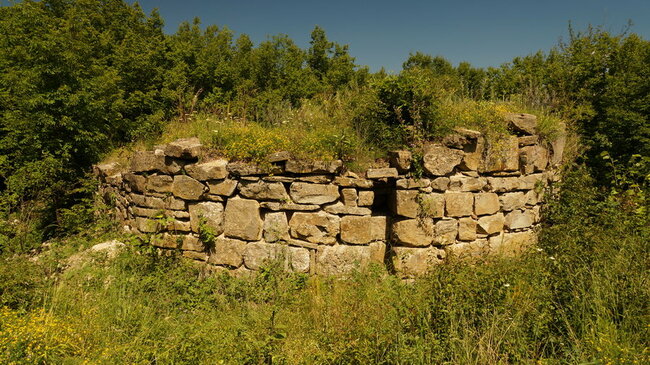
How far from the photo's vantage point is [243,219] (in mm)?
5051

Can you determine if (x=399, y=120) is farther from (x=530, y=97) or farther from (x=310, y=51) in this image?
(x=310, y=51)

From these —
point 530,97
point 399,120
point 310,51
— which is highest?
point 310,51

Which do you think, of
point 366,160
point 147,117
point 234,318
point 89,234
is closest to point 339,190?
point 366,160

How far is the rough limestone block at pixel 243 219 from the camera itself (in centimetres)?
502

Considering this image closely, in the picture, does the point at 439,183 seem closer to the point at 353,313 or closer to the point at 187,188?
the point at 353,313

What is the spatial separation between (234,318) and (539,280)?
11.0 feet

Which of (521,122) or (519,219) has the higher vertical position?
→ (521,122)

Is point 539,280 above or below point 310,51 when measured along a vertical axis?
below

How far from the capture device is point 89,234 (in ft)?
20.9

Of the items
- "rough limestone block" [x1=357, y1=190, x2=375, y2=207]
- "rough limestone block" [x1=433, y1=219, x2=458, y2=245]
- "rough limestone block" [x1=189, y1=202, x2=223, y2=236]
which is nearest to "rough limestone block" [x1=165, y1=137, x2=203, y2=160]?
"rough limestone block" [x1=189, y1=202, x2=223, y2=236]

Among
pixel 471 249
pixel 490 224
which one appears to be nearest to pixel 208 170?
pixel 471 249

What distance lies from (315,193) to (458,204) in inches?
81.0

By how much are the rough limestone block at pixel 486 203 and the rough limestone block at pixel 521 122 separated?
3.95 feet

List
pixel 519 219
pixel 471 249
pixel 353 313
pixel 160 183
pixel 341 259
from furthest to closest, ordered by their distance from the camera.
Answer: pixel 519 219, pixel 160 183, pixel 471 249, pixel 341 259, pixel 353 313
